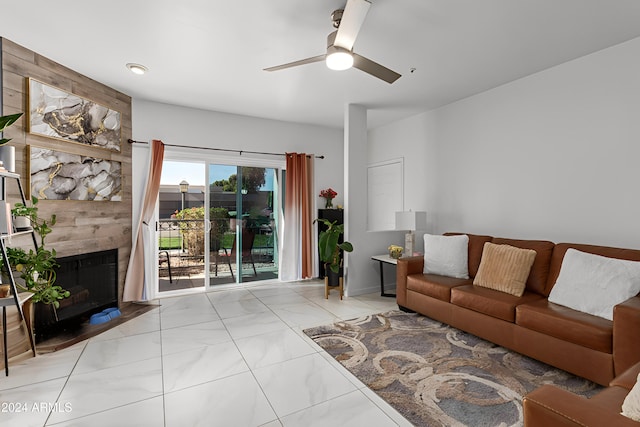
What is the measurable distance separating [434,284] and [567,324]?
116cm

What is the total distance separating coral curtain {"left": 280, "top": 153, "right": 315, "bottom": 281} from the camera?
192 inches

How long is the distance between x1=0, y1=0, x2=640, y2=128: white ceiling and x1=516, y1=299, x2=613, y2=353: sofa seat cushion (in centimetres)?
224

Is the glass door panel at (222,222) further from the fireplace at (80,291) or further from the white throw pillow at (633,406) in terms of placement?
the white throw pillow at (633,406)

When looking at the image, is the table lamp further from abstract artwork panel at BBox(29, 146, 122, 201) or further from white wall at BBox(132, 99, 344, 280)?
abstract artwork panel at BBox(29, 146, 122, 201)

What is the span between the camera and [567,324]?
2113mm

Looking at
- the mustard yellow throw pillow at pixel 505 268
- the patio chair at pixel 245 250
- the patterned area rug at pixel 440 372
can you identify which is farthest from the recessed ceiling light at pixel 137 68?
the mustard yellow throw pillow at pixel 505 268

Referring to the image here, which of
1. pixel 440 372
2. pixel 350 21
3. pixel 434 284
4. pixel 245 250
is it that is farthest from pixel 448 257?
pixel 245 250

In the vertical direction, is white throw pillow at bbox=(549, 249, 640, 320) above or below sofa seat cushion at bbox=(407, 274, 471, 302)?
above

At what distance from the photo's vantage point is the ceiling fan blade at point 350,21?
1.78 m

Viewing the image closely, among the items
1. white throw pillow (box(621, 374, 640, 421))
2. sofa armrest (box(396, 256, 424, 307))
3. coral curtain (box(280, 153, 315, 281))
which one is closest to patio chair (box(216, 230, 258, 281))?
coral curtain (box(280, 153, 315, 281))

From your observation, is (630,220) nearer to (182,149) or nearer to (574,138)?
(574,138)

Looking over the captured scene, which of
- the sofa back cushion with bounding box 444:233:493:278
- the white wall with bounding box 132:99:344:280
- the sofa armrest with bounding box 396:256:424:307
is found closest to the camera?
the sofa back cushion with bounding box 444:233:493:278

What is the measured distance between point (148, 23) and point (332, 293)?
12.1 feet

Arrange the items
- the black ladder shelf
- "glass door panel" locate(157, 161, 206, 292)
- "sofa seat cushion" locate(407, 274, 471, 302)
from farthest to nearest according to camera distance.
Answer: "glass door panel" locate(157, 161, 206, 292), "sofa seat cushion" locate(407, 274, 471, 302), the black ladder shelf
